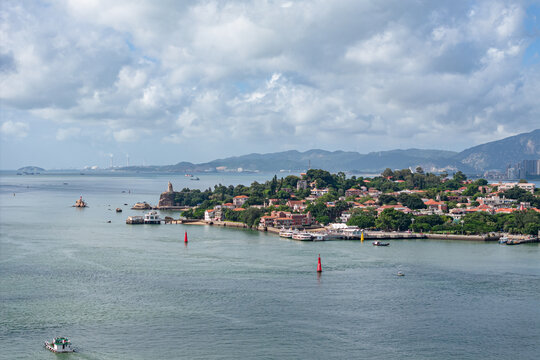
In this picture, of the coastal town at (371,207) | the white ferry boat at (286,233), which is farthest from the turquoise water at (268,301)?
the coastal town at (371,207)

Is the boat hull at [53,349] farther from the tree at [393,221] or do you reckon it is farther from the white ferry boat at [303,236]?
the tree at [393,221]

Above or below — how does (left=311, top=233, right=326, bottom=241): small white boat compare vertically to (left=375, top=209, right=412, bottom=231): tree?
below

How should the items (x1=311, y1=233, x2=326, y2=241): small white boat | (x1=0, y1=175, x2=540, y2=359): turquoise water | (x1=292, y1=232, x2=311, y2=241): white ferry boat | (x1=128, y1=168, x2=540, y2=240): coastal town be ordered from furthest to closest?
(x1=128, y1=168, x2=540, y2=240): coastal town
(x1=311, y1=233, x2=326, y2=241): small white boat
(x1=292, y1=232, x2=311, y2=241): white ferry boat
(x1=0, y1=175, x2=540, y2=359): turquoise water

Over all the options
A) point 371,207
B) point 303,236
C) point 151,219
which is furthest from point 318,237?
point 151,219

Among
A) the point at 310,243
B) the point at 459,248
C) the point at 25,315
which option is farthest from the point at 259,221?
the point at 25,315

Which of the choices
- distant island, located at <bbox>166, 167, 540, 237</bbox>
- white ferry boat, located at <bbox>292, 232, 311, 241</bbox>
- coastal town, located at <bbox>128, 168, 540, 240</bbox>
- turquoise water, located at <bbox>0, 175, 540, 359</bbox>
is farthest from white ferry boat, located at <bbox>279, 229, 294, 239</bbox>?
turquoise water, located at <bbox>0, 175, 540, 359</bbox>

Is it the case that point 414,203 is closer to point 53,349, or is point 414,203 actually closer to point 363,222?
point 363,222

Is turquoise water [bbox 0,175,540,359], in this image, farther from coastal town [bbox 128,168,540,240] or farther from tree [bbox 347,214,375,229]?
tree [bbox 347,214,375,229]
